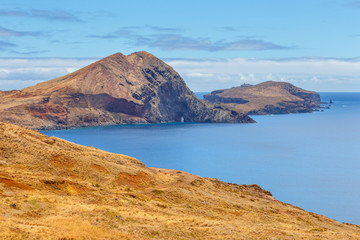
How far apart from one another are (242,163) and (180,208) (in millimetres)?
97928

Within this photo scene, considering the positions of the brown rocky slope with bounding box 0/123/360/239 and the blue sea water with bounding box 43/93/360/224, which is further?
the blue sea water with bounding box 43/93/360/224

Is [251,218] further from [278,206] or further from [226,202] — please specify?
[278,206]

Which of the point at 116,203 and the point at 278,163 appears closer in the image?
the point at 116,203

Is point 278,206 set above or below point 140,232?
below

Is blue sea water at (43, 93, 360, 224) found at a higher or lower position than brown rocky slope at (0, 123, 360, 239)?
lower

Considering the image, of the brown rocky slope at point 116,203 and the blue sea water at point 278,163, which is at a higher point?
the brown rocky slope at point 116,203

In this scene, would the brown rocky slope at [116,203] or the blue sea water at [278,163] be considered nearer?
the brown rocky slope at [116,203]

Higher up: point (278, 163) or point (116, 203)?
point (116, 203)

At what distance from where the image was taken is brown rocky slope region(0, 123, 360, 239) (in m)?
31.0

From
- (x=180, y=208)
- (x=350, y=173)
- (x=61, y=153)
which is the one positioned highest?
(x=61, y=153)

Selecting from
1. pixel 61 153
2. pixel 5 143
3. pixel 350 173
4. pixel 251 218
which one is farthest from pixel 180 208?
pixel 350 173

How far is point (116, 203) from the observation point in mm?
39719

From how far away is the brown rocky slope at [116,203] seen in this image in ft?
102

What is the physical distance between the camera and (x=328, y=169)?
12988 cm
